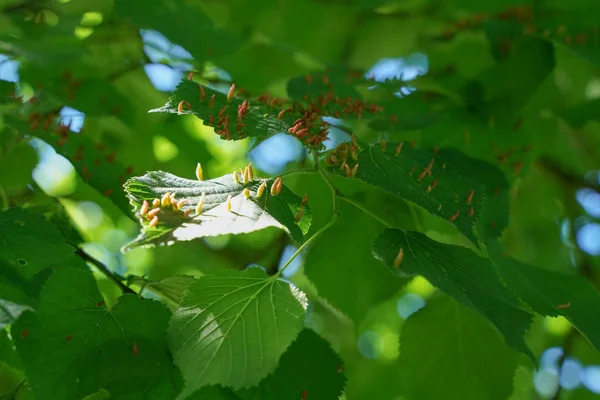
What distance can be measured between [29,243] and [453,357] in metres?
0.77

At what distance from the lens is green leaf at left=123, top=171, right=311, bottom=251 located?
714mm

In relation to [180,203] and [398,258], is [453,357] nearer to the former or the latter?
[398,258]

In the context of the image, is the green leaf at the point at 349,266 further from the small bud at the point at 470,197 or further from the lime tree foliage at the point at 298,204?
the small bud at the point at 470,197

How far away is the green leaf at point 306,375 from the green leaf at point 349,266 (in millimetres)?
269

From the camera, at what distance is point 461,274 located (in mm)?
812

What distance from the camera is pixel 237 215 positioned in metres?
0.77

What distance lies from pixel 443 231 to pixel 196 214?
71cm

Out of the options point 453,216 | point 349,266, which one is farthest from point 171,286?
point 453,216

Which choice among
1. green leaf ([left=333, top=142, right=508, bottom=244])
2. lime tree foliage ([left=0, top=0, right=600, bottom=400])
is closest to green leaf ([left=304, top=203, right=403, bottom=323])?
lime tree foliage ([left=0, top=0, right=600, bottom=400])

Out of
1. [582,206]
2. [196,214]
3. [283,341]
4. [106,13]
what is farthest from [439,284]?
[582,206]

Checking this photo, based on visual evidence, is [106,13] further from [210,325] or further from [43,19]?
[210,325]

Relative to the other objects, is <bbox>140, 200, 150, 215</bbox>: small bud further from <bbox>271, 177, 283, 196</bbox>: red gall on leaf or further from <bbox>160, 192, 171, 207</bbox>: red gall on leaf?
<bbox>271, 177, 283, 196</bbox>: red gall on leaf

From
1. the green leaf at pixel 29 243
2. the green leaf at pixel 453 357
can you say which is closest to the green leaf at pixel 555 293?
Result: the green leaf at pixel 453 357

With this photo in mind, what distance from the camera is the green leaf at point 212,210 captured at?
2.34 feet
